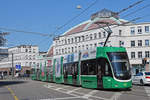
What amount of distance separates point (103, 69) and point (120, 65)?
1.27 metres

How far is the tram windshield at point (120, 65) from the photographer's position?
18.4 meters

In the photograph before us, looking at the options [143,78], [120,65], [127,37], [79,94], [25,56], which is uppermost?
[127,37]

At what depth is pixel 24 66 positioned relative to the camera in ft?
330

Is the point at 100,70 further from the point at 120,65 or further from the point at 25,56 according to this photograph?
the point at 25,56

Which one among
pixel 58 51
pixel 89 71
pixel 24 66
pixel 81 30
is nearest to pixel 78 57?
pixel 89 71

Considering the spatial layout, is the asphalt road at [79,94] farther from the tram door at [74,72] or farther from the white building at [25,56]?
the white building at [25,56]

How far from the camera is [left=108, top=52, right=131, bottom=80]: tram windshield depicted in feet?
60.3

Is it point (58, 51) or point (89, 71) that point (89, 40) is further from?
point (89, 71)

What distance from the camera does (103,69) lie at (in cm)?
1919

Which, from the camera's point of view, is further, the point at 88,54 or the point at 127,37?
the point at 127,37

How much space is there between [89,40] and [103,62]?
1983 inches

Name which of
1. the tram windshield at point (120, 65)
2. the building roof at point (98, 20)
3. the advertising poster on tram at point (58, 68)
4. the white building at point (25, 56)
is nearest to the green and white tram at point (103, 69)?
the tram windshield at point (120, 65)

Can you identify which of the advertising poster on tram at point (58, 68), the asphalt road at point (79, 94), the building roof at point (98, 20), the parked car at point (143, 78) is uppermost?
the building roof at point (98, 20)

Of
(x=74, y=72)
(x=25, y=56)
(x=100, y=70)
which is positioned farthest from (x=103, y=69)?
(x=25, y=56)
